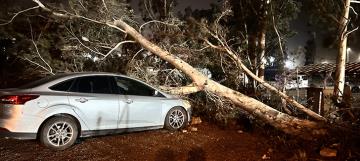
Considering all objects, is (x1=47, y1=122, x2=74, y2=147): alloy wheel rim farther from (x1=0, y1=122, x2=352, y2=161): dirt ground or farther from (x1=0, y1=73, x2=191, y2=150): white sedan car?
(x1=0, y1=122, x2=352, y2=161): dirt ground

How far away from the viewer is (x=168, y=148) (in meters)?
7.26

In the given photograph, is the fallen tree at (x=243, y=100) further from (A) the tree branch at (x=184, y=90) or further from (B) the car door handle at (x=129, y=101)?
(B) the car door handle at (x=129, y=101)

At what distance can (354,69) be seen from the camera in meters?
17.8

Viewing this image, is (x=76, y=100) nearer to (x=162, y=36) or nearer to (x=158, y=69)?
(x=158, y=69)

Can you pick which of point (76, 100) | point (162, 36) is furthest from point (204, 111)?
point (76, 100)

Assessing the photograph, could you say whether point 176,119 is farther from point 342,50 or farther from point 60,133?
point 342,50

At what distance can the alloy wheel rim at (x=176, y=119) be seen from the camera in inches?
350

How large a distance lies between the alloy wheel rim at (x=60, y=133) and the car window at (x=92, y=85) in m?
0.75

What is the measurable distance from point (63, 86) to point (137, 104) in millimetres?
1673

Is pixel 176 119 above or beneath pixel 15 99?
beneath

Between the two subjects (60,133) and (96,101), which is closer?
(60,133)

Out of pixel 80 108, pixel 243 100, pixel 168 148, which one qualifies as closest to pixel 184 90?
pixel 243 100

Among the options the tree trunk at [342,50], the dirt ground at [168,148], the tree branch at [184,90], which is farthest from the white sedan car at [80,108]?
the tree trunk at [342,50]

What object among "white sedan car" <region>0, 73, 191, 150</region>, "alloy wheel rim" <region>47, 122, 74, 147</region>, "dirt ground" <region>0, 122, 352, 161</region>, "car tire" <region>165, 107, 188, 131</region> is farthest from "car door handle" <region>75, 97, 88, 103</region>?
"car tire" <region>165, 107, 188, 131</region>
